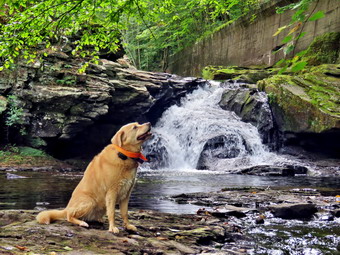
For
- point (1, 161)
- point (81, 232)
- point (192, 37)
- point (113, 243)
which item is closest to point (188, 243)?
point (113, 243)

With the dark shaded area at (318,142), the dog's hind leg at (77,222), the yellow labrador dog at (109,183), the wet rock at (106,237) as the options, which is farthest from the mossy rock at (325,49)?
the dog's hind leg at (77,222)

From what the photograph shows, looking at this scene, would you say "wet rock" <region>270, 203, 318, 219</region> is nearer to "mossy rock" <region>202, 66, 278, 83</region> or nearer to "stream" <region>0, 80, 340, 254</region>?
"stream" <region>0, 80, 340, 254</region>

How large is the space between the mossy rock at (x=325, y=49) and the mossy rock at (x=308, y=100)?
4.06ft

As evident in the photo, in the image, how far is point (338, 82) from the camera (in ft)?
55.6

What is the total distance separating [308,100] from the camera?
1644 centimetres

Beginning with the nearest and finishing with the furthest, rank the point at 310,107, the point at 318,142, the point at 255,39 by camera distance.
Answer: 1. the point at 310,107
2. the point at 318,142
3. the point at 255,39

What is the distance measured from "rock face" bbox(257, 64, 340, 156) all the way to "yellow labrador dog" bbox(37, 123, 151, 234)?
1286cm

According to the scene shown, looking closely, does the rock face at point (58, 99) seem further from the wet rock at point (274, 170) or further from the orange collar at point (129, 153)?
the orange collar at point (129, 153)

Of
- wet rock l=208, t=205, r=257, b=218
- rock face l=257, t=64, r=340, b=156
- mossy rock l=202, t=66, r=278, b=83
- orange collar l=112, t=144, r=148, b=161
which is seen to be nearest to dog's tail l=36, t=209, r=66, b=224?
orange collar l=112, t=144, r=148, b=161

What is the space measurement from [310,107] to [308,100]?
0.38 m

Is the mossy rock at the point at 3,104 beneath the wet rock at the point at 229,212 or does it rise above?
above

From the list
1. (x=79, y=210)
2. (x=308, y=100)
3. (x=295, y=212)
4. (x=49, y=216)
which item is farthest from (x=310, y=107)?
(x=49, y=216)

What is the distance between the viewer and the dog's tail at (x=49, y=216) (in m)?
3.95

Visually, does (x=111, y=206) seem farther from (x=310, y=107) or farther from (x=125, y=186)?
(x=310, y=107)
